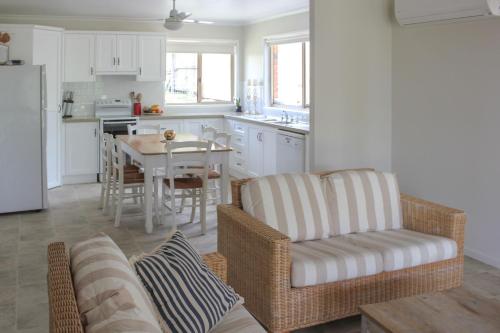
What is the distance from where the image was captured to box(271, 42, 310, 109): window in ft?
24.9

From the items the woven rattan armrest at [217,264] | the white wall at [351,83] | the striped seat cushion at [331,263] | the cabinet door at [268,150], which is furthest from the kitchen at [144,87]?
the woven rattan armrest at [217,264]

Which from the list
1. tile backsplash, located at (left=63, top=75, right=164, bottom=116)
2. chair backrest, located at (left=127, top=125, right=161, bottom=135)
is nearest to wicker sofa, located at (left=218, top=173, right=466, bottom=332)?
chair backrest, located at (left=127, top=125, right=161, bottom=135)

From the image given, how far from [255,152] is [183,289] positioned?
557 centimetres

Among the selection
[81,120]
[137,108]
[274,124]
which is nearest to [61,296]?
[274,124]

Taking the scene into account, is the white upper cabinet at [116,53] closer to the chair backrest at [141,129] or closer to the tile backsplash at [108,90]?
the tile backsplash at [108,90]

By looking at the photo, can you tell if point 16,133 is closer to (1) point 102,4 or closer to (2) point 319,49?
(1) point 102,4

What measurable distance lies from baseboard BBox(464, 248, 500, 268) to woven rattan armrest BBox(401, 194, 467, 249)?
3.52 ft

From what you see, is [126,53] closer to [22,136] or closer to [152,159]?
[22,136]

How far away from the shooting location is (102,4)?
270 inches

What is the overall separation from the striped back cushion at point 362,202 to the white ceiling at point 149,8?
355 cm

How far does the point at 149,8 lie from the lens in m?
7.20

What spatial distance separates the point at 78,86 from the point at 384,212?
228 inches

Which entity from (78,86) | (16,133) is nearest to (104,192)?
(16,133)

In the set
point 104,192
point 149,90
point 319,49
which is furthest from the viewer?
point 149,90
